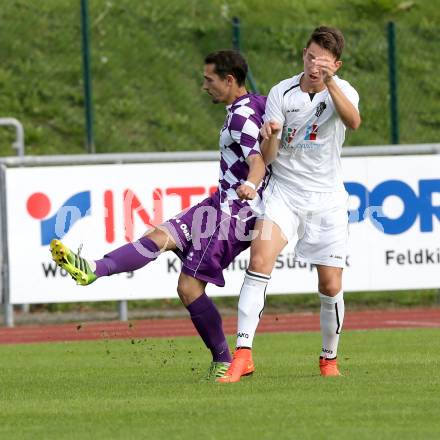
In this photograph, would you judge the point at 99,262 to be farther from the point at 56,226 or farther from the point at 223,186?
the point at 56,226

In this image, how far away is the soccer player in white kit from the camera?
8508 mm

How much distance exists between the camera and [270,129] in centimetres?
833

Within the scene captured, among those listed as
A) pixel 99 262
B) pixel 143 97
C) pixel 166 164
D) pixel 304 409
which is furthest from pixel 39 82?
pixel 304 409

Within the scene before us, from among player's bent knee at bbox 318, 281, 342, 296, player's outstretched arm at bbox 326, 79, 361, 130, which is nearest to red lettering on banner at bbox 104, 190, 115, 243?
player's bent knee at bbox 318, 281, 342, 296

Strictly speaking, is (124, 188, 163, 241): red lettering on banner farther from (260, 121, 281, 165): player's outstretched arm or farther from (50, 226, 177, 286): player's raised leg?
(260, 121, 281, 165): player's outstretched arm

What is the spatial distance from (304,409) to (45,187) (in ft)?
27.0

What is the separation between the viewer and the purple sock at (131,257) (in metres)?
8.81

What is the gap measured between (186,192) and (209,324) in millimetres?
6206

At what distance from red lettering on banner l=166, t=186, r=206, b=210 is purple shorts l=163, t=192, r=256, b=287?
6179mm

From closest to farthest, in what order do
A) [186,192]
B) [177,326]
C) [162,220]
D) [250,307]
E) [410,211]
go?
[250,307]
[177,326]
[162,220]
[186,192]
[410,211]

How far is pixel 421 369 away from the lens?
30.6ft

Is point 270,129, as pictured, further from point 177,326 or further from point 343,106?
point 177,326

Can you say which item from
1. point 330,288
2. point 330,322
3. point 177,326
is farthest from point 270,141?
point 177,326

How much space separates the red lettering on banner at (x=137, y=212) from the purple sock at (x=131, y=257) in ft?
19.9
